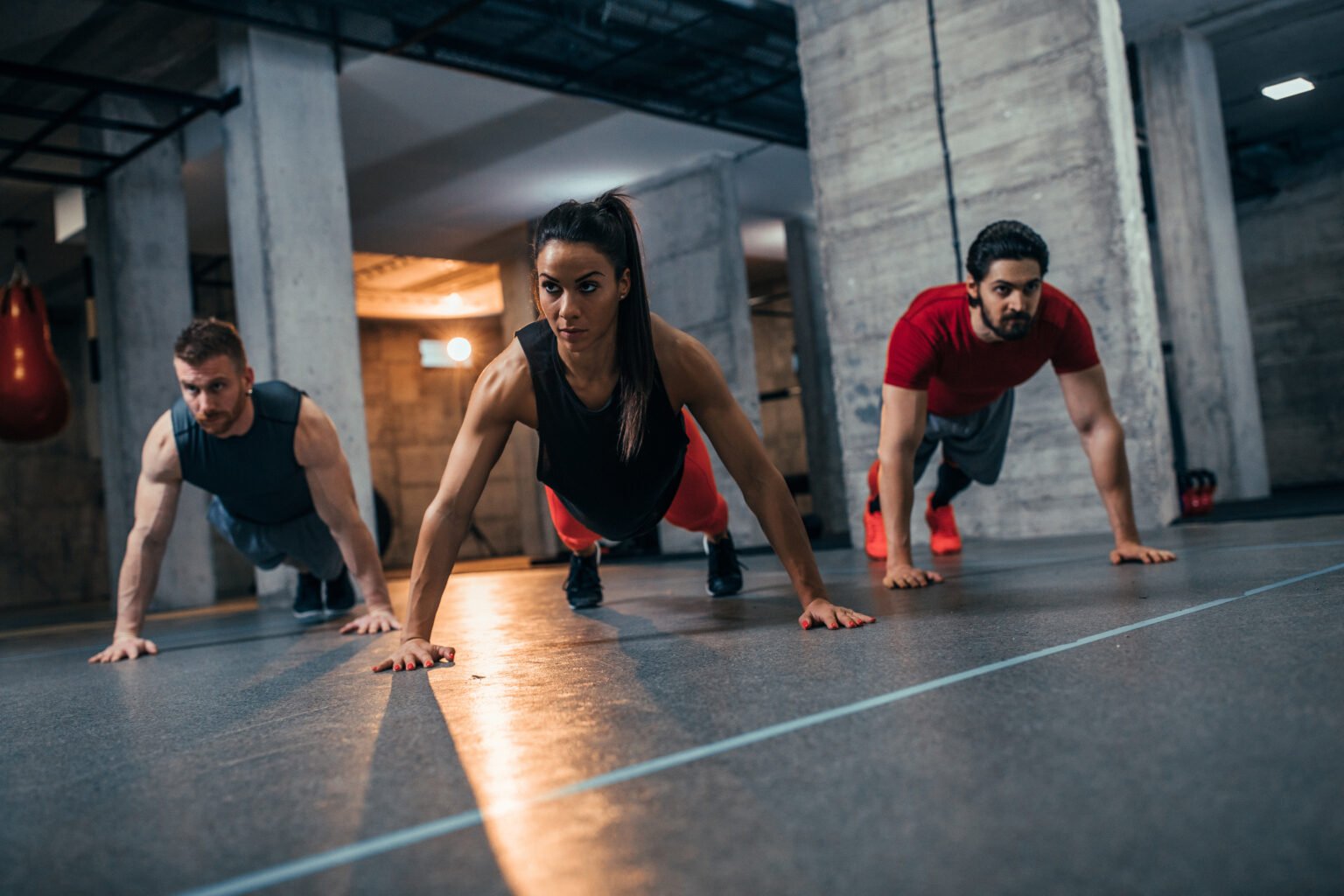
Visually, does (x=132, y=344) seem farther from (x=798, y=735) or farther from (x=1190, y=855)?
(x=1190, y=855)

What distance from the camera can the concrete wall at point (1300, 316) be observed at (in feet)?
45.7

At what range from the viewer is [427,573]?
101 inches

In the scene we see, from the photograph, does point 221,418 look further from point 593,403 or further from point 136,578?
point 593,403

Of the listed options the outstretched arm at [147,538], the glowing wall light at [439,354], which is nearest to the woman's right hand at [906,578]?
the outstretched arm at [147,538]

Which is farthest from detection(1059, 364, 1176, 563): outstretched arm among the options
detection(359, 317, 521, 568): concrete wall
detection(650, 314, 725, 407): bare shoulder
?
detection(359, 317, 521, 568): concrete wall

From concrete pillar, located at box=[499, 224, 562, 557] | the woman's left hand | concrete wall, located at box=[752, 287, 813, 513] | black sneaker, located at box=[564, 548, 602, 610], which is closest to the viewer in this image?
the woman's left hand

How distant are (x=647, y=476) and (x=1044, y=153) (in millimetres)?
4214

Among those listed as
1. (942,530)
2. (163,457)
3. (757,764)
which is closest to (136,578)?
(163,457)

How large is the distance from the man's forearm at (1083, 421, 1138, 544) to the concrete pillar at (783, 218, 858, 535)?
990 centimetres

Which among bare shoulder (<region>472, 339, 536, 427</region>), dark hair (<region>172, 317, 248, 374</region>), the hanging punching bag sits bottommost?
bare shoulder (<region>472, 339, 536, 427</region>)

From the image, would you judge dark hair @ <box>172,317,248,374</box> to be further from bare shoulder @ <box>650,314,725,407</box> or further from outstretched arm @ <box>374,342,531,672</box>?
bare shoulder @ <box>650,314,725,407</box>

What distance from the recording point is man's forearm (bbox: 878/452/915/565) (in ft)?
11.8

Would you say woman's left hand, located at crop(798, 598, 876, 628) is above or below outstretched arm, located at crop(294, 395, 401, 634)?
below

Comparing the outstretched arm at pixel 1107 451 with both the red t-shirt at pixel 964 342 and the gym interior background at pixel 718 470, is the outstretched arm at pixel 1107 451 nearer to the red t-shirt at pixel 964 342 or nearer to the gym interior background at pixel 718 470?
the red t-shirt at pixel 964 342
